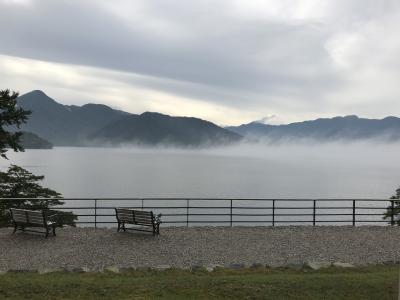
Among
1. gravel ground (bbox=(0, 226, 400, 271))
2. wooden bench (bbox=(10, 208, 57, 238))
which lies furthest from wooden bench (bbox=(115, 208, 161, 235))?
wooden bench (bbox=(10, 208, 57, 238))

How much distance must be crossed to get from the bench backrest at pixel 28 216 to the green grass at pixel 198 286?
4777mm

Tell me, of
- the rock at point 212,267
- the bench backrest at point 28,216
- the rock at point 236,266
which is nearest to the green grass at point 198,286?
the rock at point 212,267

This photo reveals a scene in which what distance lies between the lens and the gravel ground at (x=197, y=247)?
39.1ft

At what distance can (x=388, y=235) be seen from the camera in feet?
51.6

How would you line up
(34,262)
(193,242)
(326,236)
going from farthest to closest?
(326,236), (193,242), (34,262)

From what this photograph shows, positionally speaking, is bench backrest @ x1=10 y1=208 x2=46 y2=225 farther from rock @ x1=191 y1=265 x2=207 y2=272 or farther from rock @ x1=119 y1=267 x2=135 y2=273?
rock @ x1=191 y1=265 x2=207 y2=272

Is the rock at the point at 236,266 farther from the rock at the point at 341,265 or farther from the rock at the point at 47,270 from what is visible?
the rock at the point at 47,270

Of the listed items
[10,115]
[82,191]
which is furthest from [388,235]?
[82,191]

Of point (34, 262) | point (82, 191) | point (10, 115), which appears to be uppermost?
point (10, 115)

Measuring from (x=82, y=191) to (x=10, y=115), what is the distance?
65.4 metres

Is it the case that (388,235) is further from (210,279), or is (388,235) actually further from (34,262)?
(34,262)

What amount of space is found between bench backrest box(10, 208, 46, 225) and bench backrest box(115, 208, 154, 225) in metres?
2.50

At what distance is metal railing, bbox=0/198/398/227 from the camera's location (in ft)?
58.3

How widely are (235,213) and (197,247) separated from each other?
5118 cm
